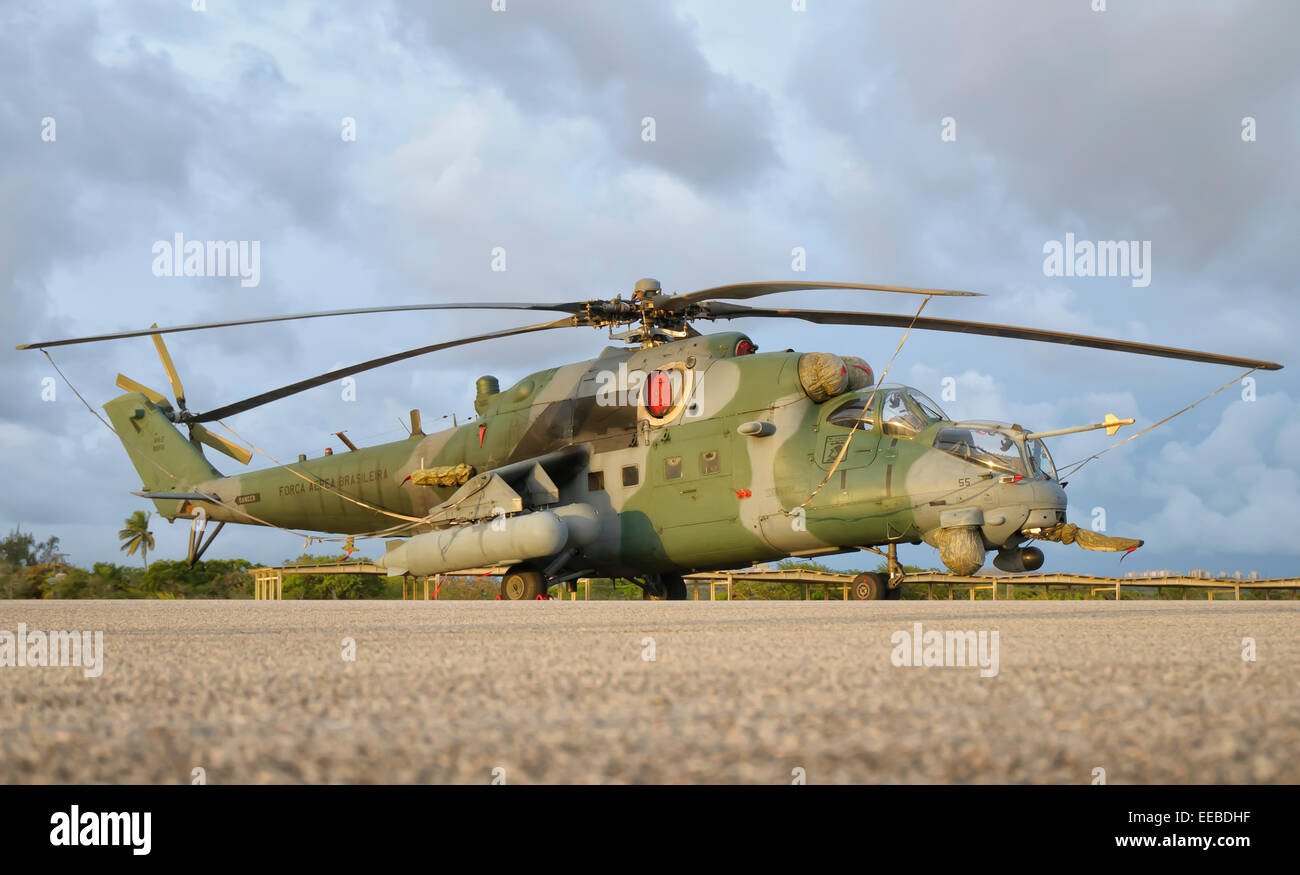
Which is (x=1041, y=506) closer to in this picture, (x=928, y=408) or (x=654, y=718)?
(x=928, y=408)

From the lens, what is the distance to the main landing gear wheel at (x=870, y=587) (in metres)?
9.76

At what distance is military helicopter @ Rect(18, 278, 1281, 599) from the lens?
9.42 m

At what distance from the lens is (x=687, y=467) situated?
36.8 ft

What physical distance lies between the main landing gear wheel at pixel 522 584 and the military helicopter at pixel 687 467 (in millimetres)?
45

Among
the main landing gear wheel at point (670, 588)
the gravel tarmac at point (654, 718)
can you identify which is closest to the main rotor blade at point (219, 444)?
the main landing gear wheel at point (670, 588)

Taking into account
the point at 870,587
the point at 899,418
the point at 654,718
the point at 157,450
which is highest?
the point at 157,450

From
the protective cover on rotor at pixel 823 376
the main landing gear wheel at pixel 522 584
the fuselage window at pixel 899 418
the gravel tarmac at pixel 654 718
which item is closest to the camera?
the gravel tarmac at pixel 654 718

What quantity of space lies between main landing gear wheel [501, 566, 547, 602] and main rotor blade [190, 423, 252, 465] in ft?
20.1

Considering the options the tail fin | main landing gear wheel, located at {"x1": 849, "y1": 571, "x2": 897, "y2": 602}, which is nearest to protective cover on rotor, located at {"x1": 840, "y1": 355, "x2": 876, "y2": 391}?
main landing gear wheel, located at {"x1": 849, "y1": 571, "x2": 897, "y2": 602}

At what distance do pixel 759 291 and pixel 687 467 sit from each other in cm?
243

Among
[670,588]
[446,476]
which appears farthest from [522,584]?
[670,588]

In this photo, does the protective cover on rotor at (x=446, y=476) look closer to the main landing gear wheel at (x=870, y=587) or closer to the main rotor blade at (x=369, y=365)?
the main rotor blade at (x=369, y=365)
